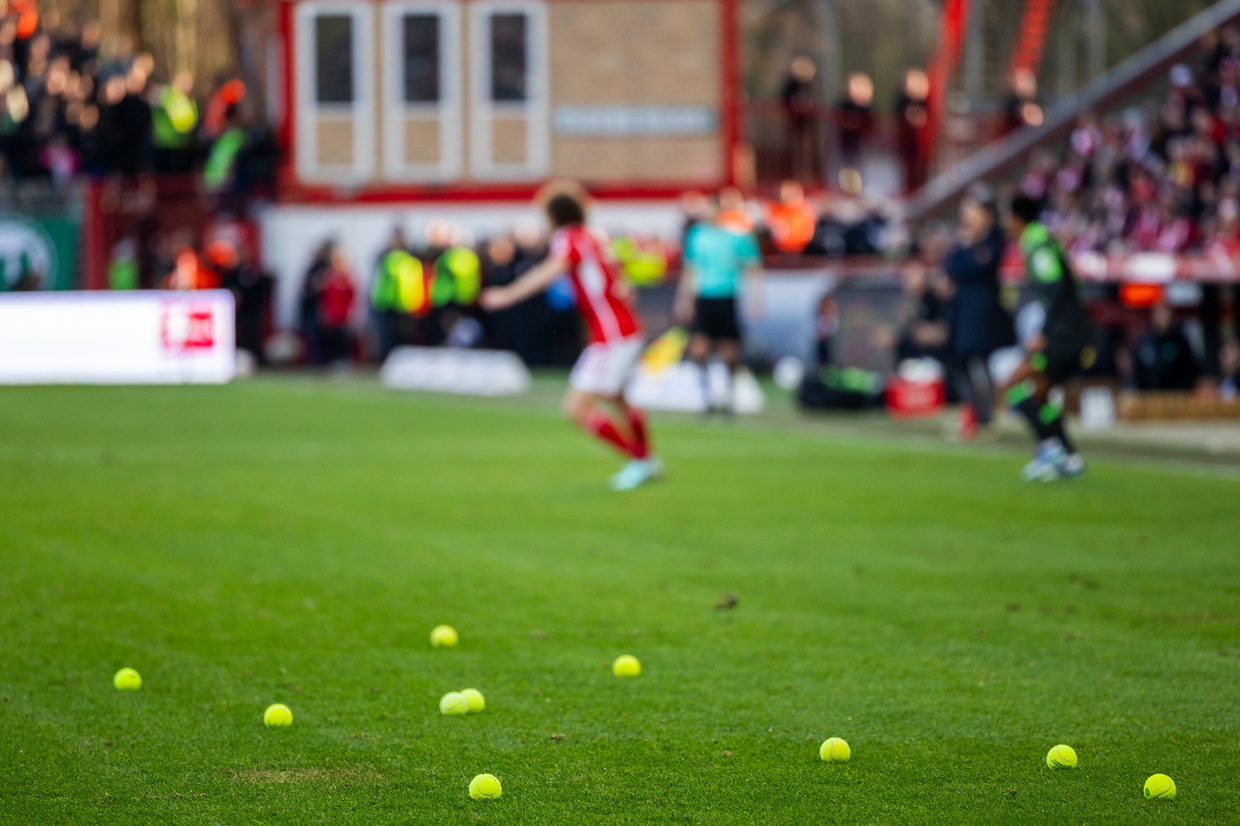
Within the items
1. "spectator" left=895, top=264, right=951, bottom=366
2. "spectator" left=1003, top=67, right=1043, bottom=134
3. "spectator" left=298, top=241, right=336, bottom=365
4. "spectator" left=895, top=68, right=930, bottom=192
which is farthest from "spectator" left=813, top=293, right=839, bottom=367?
"spectator" left=895, top=68, right=930, bottom=192

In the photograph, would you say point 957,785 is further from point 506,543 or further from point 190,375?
point 190,375

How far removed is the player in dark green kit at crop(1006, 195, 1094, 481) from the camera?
37.7 feet

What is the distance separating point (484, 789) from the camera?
4250 millimetres

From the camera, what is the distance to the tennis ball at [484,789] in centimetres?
424

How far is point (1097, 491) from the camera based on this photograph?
10.8 m

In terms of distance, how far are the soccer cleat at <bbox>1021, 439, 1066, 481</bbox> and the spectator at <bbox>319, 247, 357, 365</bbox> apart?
60.8ft

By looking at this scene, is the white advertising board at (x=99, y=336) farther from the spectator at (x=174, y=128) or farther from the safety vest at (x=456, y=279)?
the spectator at (x=174, y=128)

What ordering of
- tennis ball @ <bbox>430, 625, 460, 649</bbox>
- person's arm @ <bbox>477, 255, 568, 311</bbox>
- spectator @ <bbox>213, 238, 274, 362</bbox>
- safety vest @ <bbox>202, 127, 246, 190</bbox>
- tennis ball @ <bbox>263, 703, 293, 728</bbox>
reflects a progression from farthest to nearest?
safety vest @ <bbox>202, 127, 246, 190</bbox> < spectator @ <bbox>213, 238, 274, 362</bbox> < person's arm @ <bbox>477, 255, 568, 311</bbox> < tennis ball @ <bbox>430, 625, 460, 649</bbox> < tennis ball @ <bbox>263, 703, 293, 728</bbox>

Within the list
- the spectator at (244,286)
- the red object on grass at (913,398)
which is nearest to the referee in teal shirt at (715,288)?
the red object on grass at (913,398)

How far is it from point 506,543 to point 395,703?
3481 millimetres

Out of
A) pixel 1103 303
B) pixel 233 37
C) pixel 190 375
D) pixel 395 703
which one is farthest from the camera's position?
pixel 233 37

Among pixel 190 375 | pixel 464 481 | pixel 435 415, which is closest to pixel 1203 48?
pixel 435 415

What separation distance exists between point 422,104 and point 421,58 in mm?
830

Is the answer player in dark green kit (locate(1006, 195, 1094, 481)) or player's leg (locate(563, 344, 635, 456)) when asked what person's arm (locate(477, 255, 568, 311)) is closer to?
player's leg (locate(563, 344, 635, 456))
